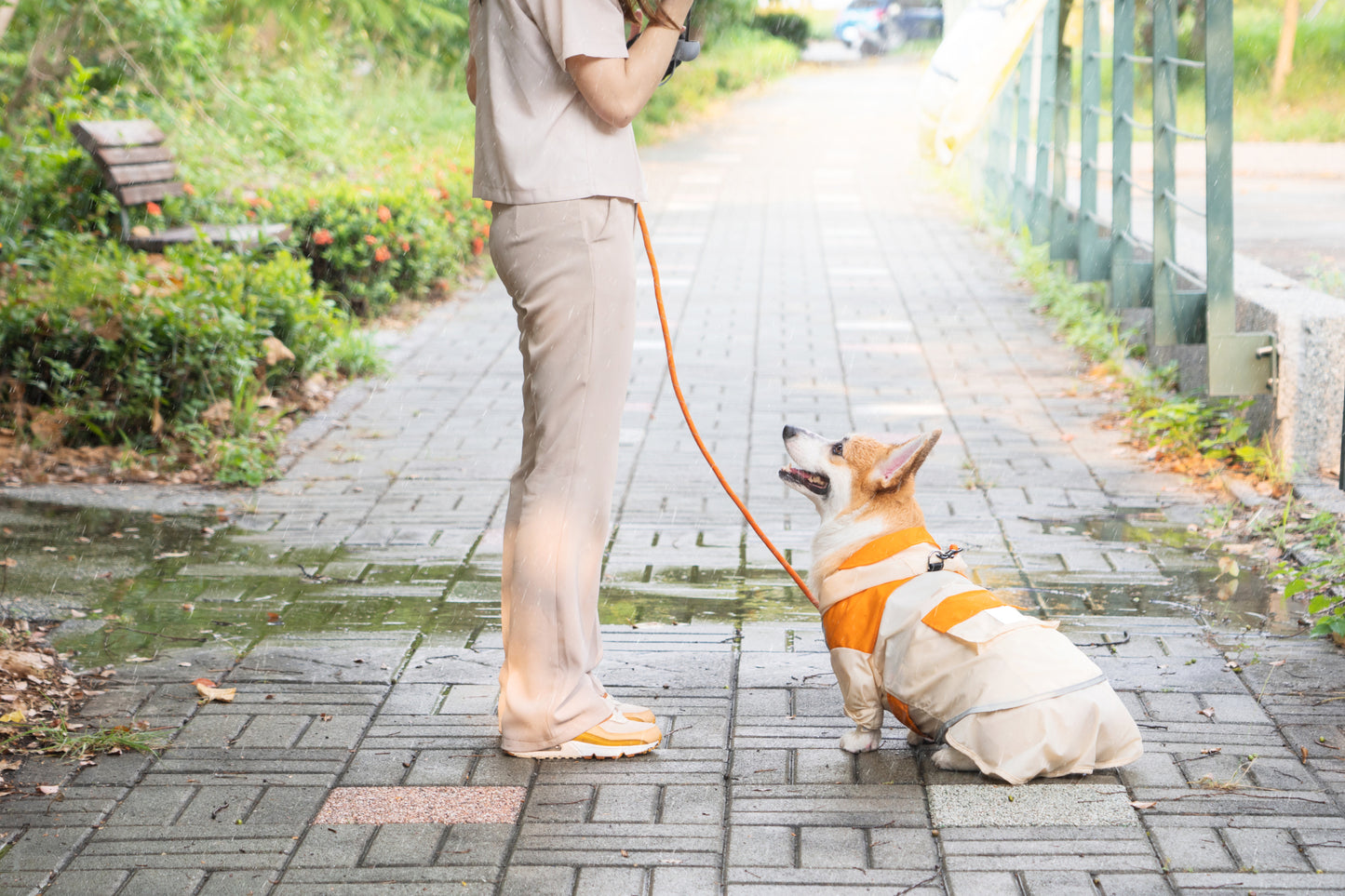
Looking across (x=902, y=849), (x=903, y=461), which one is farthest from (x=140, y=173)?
(x=902, y=849)

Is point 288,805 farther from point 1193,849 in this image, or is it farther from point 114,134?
point 114,134

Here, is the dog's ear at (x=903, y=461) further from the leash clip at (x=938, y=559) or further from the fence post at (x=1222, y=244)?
the fence post at (x=1222, y=244)

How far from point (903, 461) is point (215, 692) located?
2105mm

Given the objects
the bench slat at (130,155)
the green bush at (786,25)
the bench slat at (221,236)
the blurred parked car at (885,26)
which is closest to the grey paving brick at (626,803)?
the bench slat at (221,236)

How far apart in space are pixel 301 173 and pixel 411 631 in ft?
29.1

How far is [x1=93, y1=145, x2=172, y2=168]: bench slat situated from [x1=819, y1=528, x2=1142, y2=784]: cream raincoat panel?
23.2ft

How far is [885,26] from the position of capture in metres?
45.4

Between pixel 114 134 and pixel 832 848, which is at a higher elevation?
pixel 114 134

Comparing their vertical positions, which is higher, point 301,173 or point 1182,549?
point 301,173

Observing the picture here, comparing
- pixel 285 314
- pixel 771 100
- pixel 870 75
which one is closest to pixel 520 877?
pixel 285 314

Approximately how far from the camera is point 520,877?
3.01 m

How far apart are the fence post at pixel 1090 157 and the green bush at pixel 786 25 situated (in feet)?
105

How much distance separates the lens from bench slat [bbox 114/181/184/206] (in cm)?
885

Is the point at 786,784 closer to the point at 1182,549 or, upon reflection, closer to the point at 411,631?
the point at 411,631
